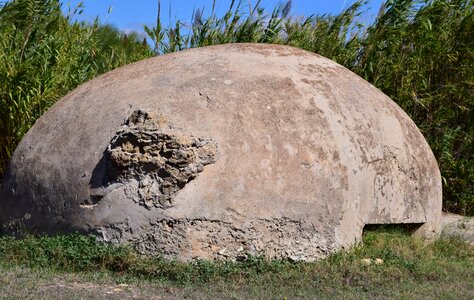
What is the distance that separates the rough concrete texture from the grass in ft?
0.55

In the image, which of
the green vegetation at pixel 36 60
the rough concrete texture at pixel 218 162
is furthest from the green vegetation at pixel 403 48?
the rough concrete texture at pixel 218 162

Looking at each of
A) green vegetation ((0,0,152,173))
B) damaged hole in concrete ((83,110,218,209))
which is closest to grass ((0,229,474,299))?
damaged hole in concrete ((83,110,218,209))

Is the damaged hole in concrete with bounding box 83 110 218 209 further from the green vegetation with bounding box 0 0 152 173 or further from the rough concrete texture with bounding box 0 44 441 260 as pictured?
the green vegetation with bounding box 0 0 152 173

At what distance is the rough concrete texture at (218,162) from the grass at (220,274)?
0.55ft

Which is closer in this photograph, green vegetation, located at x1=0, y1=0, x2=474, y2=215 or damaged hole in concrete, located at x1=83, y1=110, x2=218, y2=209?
damaged hole in concrete, located at x1=83, y1=110, x2=218, y2=209

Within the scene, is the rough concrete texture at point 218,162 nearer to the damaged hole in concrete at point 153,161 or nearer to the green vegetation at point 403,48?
the damaged hole in concrete at point 153,161

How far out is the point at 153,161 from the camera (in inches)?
271

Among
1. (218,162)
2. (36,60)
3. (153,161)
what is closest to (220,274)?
(218,162)

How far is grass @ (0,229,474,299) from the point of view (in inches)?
250

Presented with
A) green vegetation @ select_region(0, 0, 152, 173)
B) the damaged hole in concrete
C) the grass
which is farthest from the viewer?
green vegetation @ select_region(0, 0, 152, 173)

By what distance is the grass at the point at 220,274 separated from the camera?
634 centimetres

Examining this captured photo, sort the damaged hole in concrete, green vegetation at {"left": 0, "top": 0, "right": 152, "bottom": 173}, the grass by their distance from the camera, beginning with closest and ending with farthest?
1. the grass
2. the damaged hole in concrete
3. green vegetation at {"left": 0, "top": 0, "right": 152, "bottom": 173}

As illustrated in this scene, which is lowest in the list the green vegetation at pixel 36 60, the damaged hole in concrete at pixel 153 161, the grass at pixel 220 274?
the grass at pixel 220 274

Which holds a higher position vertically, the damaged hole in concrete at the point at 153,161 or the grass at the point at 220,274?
the damaged hole in concrete at the point at 153,161
